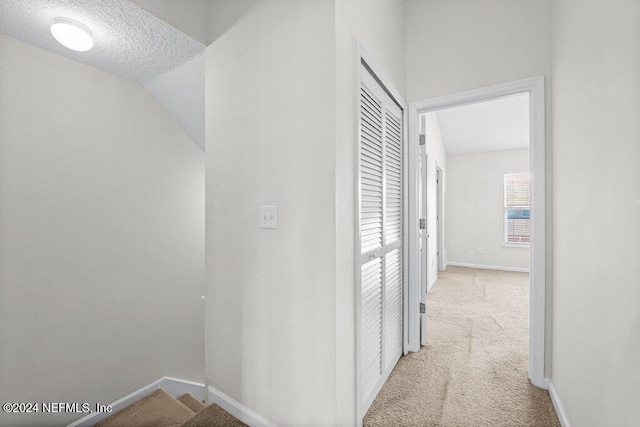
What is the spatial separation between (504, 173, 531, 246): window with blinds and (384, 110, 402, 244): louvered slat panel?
4882 millimetres

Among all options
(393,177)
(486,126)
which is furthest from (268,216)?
(486,126)

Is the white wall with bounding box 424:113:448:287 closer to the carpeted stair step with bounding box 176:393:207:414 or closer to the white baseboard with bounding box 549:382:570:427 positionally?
the white baseboard with bounding box 549:382:570:427

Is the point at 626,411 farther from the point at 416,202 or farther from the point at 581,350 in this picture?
the point at 416,202

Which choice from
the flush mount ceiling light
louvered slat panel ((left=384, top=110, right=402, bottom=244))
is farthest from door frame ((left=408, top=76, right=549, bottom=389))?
the flush mount ceiling light

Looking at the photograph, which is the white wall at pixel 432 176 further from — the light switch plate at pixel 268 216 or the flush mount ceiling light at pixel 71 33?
the flush mount ceiling light at pixel 71 33

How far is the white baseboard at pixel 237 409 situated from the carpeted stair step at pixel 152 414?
0.30 metres

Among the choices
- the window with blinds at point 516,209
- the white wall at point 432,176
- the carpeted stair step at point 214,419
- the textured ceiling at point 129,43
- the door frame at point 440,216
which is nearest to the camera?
the textured ceiling at point 129,43

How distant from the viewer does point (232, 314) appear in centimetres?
162

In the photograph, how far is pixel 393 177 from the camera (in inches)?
81.9

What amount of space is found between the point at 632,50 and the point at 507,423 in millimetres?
1775

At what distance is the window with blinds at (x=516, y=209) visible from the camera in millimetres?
5746

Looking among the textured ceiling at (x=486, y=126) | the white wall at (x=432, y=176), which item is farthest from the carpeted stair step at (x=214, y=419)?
the textured ceiling at (x=486, y=126)

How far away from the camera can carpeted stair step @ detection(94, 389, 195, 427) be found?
1877 millimetres

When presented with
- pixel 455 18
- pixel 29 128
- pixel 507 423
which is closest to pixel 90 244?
pixel 29 128
